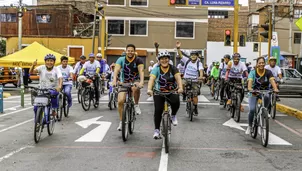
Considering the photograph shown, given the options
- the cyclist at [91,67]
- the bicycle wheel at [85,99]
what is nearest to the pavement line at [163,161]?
the bicycle wheel at [85,99]

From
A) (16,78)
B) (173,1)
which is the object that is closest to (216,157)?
(173,1)

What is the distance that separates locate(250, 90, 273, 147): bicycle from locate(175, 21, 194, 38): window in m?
35.3

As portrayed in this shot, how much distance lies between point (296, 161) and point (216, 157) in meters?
1.36

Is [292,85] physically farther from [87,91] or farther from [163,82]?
[163,82]

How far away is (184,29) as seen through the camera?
44.2 m

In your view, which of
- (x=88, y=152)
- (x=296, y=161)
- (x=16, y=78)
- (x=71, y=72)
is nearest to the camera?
(x=296, y=161)

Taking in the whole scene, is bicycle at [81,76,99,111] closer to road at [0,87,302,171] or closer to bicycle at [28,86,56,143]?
road at [0,87,302,171]

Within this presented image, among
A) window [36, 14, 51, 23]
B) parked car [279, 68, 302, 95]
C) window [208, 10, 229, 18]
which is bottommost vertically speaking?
parked car [279, 68, 302, 95]

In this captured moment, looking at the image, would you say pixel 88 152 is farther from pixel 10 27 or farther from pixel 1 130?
pixel 10 27

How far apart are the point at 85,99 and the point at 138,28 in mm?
30767

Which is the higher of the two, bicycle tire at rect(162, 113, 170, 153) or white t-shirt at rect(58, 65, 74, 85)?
white t-shirt at rect(58, 65, 74, 85)

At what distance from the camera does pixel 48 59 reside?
9461 millimetres

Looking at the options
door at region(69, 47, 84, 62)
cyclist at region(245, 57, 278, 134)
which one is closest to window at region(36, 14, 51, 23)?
door at region(69, 47, 84, 62)

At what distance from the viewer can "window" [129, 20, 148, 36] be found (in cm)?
4422
